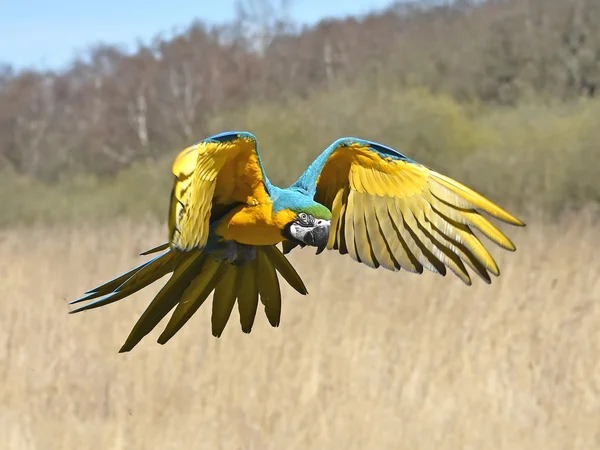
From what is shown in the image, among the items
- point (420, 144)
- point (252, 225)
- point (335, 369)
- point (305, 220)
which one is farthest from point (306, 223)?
point (420, 144)

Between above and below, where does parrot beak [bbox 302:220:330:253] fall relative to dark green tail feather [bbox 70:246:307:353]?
above

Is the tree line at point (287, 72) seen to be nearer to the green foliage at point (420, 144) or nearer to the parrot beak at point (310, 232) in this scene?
the green foliage at point (420, 144)

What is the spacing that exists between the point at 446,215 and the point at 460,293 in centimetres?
189

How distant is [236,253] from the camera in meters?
1.78

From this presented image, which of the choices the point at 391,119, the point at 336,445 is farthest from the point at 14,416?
the point at 391,119

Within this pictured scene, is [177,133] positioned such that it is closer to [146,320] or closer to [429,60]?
[429,60]

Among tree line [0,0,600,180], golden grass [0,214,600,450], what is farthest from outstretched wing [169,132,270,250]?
tree line [0,0,600,180]

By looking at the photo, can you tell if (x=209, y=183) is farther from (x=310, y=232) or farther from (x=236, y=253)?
(x=236, y=253)

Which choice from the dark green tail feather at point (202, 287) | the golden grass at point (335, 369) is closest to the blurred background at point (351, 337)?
the golden grass at point (335, 369)

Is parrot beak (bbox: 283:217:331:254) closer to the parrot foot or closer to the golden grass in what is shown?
the parrot foot

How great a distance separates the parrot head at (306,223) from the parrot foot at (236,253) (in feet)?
0.93

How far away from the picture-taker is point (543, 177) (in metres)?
6.94

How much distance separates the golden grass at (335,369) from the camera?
265 centimetres

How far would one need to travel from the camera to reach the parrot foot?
1.77m
